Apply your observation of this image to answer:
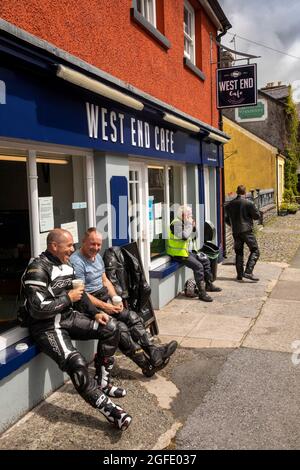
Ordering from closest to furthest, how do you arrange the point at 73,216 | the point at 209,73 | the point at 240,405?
the point at 240,405, the point at 73,216, the point at 209,73

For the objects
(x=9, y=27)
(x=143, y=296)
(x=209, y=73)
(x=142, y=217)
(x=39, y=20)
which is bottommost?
(x=143, y=296)

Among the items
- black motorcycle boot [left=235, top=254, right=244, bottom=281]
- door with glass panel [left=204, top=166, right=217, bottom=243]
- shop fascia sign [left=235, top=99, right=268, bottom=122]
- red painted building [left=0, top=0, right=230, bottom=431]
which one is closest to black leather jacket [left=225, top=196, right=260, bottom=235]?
black motorcycle boot [left=235, top=254, right=244, bottom=281]

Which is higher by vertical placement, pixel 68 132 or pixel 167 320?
pixel 68 132

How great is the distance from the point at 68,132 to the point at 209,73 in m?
7.02

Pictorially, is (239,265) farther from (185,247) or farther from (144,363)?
(144,363)

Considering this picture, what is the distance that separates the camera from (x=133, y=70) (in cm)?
658

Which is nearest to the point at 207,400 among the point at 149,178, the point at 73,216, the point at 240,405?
the point at 240,405

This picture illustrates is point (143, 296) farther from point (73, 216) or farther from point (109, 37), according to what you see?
point (109, 37)

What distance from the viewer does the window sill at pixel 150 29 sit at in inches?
255

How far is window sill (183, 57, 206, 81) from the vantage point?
29.6 feet

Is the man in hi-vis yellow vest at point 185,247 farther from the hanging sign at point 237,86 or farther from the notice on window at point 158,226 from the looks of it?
the hanging sign at point 237,86

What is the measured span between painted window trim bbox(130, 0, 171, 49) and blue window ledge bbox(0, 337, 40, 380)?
471 centimetres

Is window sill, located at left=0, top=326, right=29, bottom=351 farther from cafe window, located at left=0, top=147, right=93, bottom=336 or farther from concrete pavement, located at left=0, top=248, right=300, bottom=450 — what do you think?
concrete pavement, located at left=0, top=248, right=300, bottom=450

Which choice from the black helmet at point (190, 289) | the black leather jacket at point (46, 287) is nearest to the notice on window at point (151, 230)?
the black helmet at point (190, 289)
